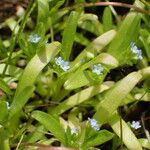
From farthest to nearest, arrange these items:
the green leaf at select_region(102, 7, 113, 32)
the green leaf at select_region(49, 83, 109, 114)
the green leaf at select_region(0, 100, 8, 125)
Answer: the green leaf at select_region(102, 7, 113, 32), the green leaf at select_region(49, 83, 109, 114), the green leaf at select_region(0, 100, 8, 125)

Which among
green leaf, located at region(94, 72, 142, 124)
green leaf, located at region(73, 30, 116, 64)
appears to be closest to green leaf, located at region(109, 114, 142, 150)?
green leaf, located at region(94, 72, 142, 124)

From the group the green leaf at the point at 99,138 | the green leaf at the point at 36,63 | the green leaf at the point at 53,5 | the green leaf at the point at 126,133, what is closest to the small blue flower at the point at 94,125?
the green leaf at the point at 99,138

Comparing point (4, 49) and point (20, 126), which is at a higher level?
point (4, 49)

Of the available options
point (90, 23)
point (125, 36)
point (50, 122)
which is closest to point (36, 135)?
point (50, 122)

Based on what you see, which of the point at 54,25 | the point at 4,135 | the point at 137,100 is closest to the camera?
the point at 4,135

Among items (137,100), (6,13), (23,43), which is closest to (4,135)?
(23,43)

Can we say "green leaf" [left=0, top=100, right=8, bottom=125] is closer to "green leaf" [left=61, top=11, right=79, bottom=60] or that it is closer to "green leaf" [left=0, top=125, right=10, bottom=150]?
"green leaf" [left=0, top=125, right=10, bottom=150]

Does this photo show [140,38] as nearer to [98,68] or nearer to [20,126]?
[98,68]
